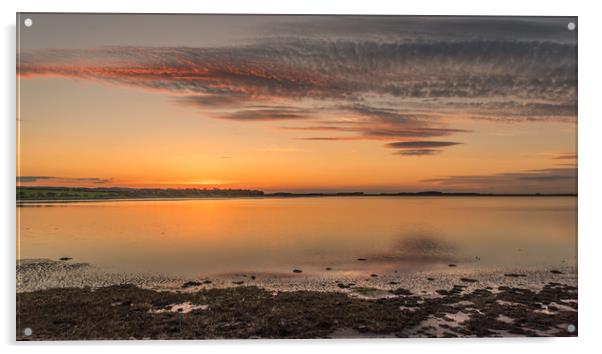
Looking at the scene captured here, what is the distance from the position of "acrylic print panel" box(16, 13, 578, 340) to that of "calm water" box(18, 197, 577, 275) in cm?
2

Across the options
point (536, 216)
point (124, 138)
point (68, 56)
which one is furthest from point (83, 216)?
point (536, 216)

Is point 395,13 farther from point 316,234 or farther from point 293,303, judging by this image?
point 293,303

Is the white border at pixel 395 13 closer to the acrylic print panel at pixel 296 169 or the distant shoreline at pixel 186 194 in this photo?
the acrylic print panel at pixel 296 169

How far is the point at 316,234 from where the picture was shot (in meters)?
3.80

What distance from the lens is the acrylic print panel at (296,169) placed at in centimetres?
354

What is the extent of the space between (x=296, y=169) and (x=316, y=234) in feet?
1.99

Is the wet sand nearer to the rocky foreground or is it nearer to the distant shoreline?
the rocky foreground

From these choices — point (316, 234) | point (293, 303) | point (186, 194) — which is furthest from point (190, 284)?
point (316, 234)

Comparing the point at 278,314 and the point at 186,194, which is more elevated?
A: the point at 186,194

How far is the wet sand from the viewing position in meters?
3.50

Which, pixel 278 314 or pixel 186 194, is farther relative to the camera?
pixel 186 194

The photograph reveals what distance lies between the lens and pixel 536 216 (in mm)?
3531

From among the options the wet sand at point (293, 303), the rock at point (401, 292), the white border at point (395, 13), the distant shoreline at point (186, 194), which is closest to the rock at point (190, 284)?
the wet sand at point (293, 303)

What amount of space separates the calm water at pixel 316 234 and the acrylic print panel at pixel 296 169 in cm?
2
